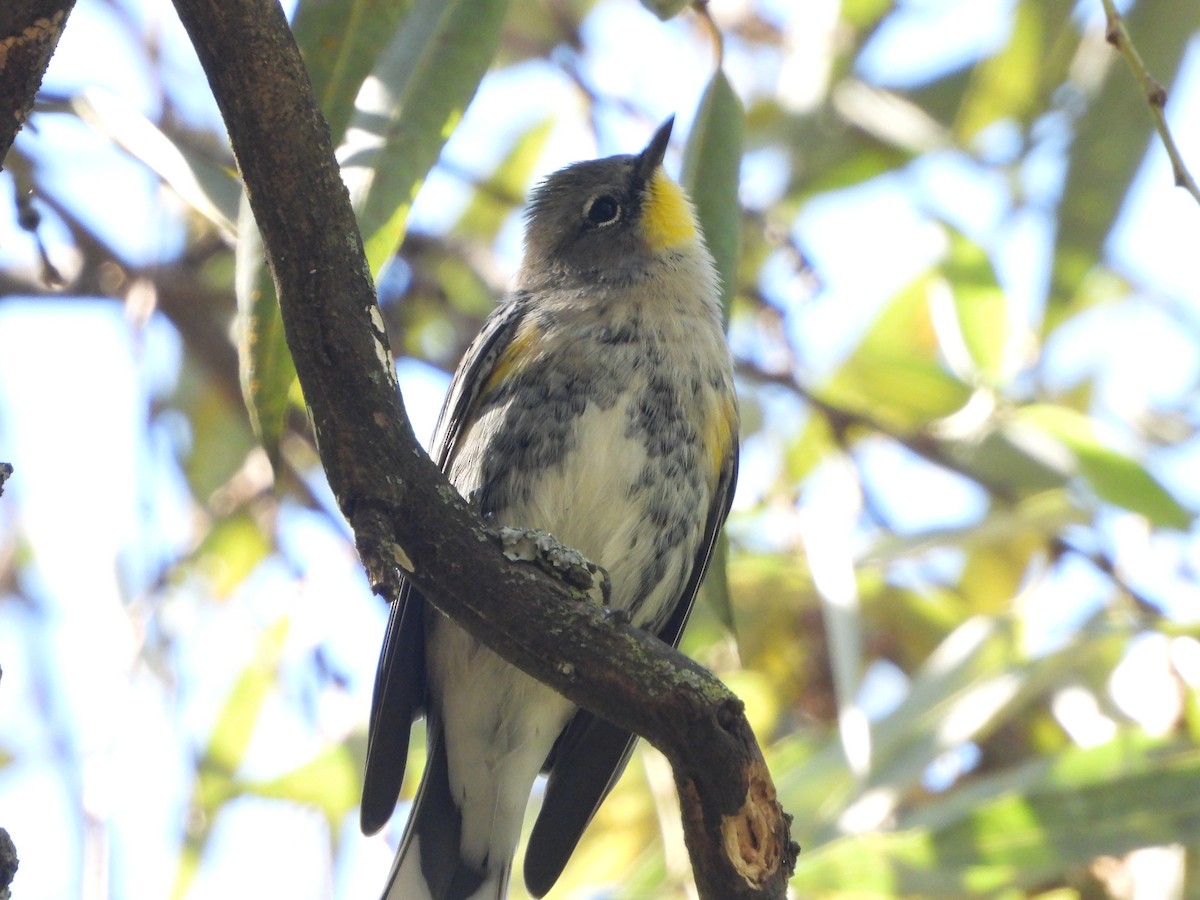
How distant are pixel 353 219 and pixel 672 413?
1509 mm

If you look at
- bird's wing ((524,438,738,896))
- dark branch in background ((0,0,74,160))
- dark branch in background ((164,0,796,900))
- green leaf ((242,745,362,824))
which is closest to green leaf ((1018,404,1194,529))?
bird's wing ((524,438,738,896))

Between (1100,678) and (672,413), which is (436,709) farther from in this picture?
(1100,678)

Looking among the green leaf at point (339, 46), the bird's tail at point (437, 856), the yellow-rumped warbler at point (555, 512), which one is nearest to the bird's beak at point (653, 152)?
the yellow-rumped warbler at point (555, 512)

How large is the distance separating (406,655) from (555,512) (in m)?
0.51

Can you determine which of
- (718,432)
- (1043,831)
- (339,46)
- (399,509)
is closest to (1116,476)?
(1043,831)

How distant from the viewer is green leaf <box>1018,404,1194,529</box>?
424cm

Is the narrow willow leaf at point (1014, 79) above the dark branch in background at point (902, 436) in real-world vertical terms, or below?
above

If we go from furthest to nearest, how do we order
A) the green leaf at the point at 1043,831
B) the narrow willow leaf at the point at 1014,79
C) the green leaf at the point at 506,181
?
the green leaf at the point at 506,181 < the narrow willow leaf at the point at 1014,79 < the green leaf at the point at 1043,831

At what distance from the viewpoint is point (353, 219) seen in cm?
231

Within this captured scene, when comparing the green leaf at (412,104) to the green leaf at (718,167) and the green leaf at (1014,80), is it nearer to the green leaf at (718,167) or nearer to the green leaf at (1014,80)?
the green leaf at (718,167)

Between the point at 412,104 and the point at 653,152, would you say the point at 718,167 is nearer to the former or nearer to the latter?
the point at 412,104

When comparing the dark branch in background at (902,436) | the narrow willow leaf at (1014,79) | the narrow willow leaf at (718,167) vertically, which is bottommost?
the narrow willow leaf at (718,167)

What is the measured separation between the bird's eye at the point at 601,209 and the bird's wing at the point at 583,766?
1.05 m

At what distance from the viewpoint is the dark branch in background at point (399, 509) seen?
2.21m
